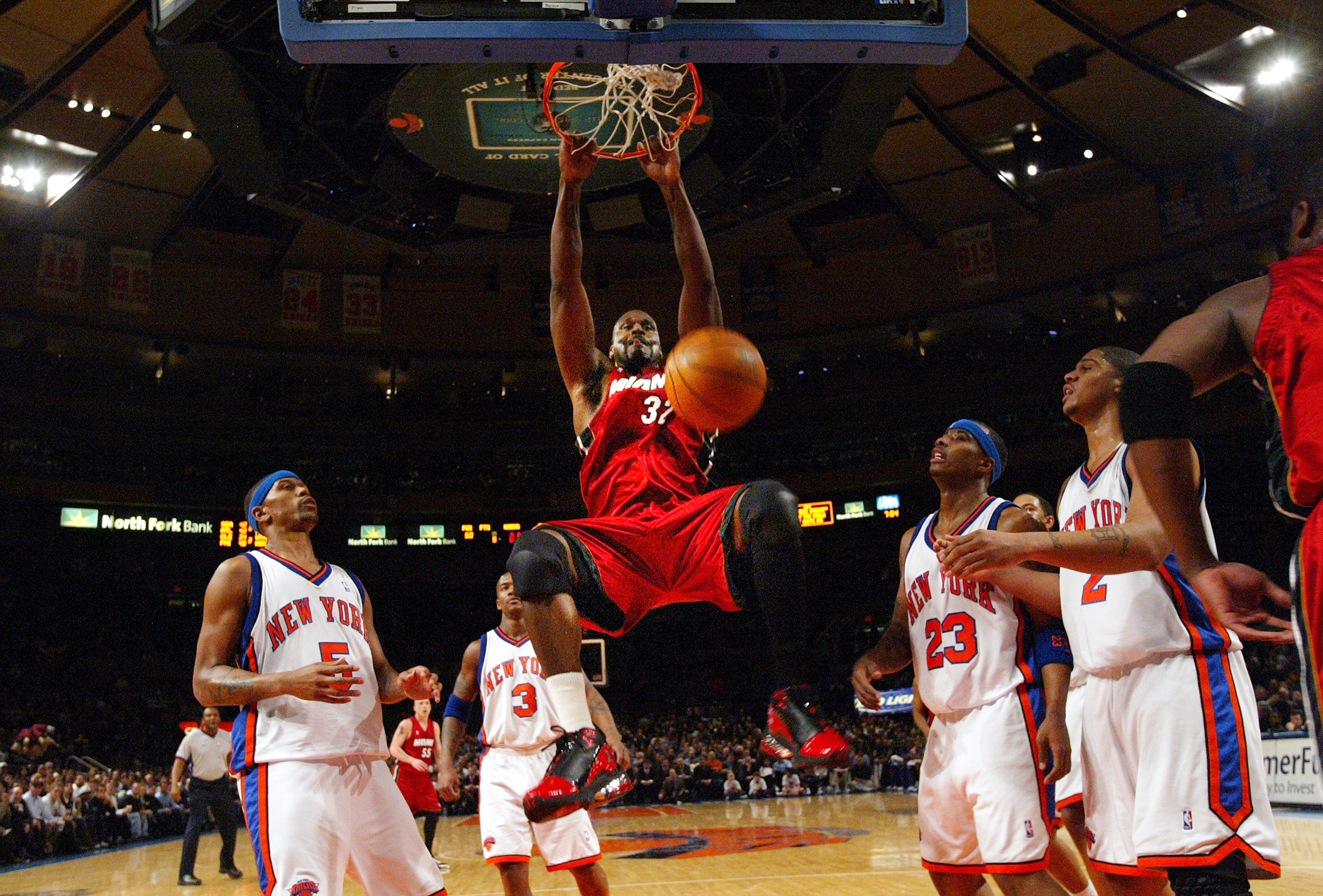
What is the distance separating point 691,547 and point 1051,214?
17.5 meters

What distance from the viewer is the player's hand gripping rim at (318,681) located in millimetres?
4414

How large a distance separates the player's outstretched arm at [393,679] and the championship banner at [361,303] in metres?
16.3

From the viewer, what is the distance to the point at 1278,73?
1486 centimetres

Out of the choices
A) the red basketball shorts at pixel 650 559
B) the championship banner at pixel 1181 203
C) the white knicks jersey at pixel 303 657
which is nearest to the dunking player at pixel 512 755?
the white knicks jersey at pixel 303 657

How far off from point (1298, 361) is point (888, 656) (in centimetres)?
272

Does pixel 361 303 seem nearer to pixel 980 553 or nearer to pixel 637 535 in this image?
pixel 637 535

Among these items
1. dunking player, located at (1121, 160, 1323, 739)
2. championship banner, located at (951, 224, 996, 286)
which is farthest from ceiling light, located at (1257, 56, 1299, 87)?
dunking player, located at (1121, 160, 1323, 739)

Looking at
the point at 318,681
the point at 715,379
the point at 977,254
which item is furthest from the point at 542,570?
the point at 977,254

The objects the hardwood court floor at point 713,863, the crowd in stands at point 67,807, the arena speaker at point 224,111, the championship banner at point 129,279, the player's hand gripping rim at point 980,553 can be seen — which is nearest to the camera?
the player's hand gripping rim at point 980,553

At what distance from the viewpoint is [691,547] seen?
4156 millimetres

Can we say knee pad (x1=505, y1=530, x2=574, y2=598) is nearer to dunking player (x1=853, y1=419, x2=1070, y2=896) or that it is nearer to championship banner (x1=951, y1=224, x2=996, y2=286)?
dunking player (x1=853, y1=419, x2=1070, y2=896)

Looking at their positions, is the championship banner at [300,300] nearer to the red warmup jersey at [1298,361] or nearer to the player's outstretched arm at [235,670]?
the player's outstretched arm at [235,670]

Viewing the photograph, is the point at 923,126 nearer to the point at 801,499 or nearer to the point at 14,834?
the point at 801,499

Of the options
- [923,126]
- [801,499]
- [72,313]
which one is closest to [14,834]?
[72,313]
